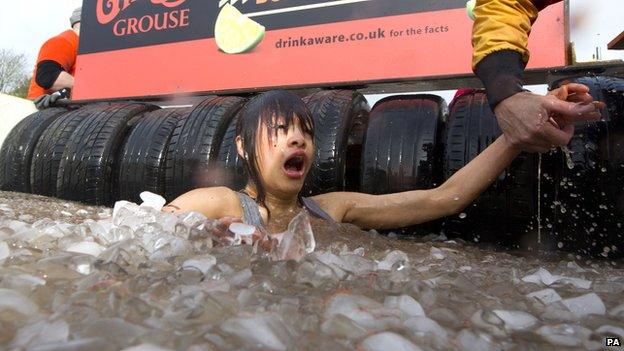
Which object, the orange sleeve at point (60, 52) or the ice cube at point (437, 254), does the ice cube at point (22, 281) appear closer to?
the ice cube at point (437, 254)

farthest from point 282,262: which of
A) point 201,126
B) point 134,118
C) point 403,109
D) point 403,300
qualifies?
point 134,118

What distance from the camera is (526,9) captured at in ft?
6.04

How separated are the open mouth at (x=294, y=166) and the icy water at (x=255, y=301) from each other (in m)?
0.52

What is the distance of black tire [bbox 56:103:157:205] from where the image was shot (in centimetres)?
311

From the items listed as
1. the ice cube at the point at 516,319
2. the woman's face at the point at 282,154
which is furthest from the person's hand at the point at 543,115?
the ice cube at the point at 516,319

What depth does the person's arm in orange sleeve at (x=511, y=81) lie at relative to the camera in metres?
1.54

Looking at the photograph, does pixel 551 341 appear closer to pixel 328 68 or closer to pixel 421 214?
pixel 421 214

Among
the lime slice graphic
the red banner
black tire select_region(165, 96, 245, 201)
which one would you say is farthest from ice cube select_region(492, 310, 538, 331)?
the lime slice graphic

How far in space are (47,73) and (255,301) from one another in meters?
4.88

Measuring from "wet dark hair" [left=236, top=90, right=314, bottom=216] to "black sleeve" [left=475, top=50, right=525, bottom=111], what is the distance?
646mm

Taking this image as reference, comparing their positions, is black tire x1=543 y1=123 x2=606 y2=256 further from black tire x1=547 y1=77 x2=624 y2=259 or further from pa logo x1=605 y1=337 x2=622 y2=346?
pa logo x1=605 y1=337 x2=622 y2=346

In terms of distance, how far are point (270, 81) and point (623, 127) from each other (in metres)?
2.35

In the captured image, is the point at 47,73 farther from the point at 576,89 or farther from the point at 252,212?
the point at 576,89

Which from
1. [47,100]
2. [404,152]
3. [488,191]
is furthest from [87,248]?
[47,100]
